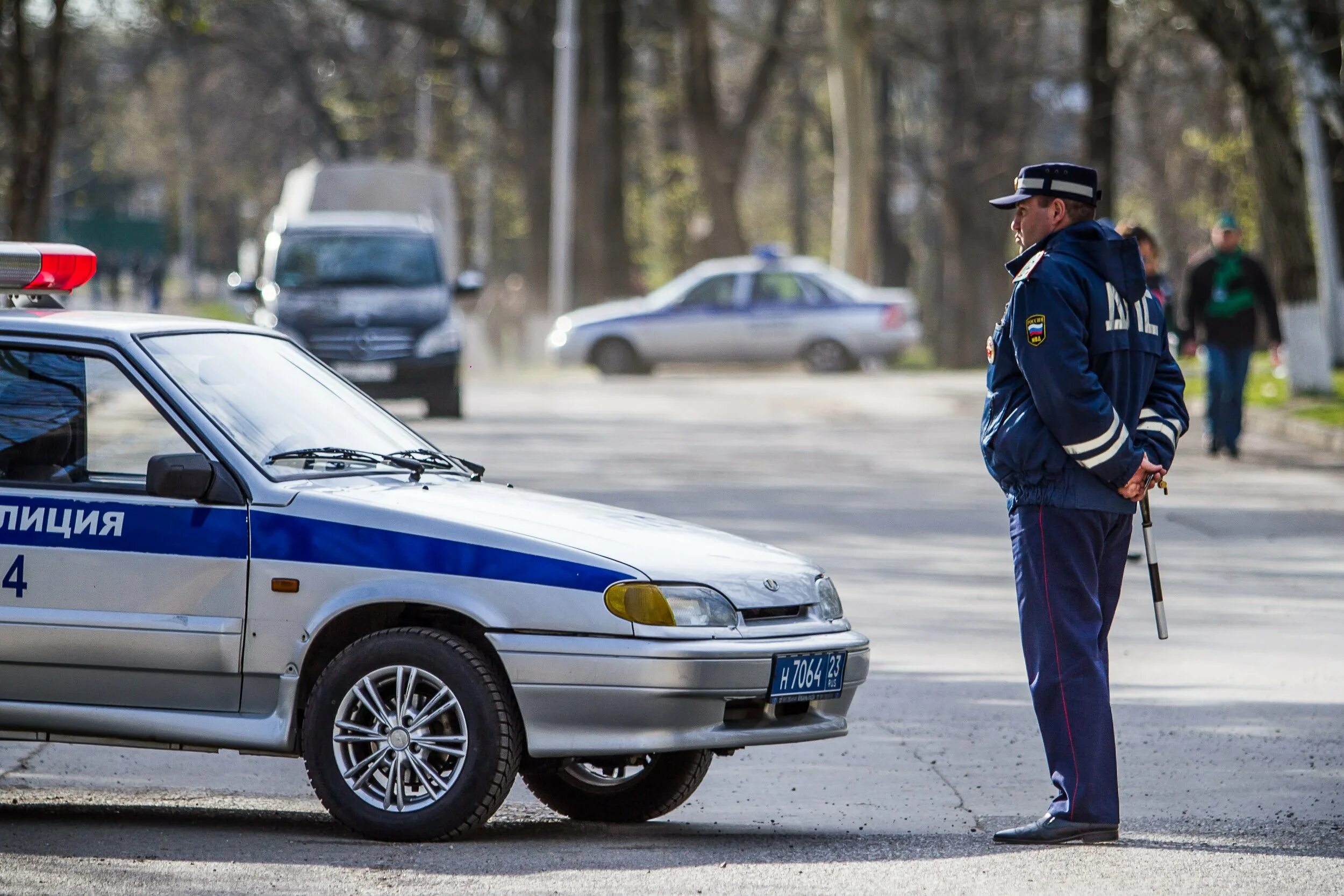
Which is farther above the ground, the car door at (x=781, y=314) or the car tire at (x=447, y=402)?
the car door at (x=781, y=314)

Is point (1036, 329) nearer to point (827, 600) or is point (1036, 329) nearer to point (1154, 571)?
point (1154, 571)

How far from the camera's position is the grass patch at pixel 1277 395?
20.1m

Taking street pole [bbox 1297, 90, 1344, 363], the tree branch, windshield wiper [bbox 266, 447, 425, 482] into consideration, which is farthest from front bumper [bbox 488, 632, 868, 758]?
the tree branch

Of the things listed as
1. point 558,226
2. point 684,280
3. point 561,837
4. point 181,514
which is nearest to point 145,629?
point 181,514

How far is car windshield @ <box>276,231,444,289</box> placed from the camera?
69.5 ft

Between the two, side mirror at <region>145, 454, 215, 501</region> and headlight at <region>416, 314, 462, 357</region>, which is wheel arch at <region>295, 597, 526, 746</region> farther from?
headlight at <region>416, 314, 462, 357</region>

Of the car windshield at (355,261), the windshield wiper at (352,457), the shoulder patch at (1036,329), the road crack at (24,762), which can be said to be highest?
the car windshield at (355,261)

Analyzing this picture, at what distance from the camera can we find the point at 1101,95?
3253cm

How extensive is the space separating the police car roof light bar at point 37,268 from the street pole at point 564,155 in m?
31.4

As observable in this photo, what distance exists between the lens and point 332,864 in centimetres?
542

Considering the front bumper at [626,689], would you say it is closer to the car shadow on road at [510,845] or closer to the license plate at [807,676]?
the license plate at [807,676]

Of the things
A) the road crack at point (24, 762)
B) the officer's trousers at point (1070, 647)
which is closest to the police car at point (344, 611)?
the officer's trousers at point (1070, 647)

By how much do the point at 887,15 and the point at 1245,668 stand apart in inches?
1597

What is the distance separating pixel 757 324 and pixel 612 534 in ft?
81.0
